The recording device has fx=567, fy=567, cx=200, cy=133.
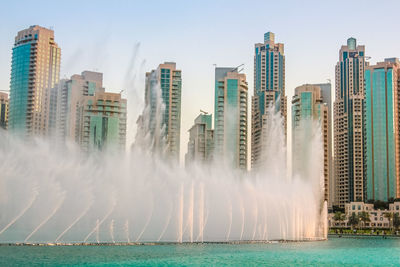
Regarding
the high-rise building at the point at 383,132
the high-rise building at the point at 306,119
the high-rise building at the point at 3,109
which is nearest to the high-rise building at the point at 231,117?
the high-rise building at the point at 306,119

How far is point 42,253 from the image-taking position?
168ft

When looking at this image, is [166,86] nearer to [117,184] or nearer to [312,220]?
[312,220]

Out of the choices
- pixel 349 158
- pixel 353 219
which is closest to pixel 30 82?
pixel 353 219

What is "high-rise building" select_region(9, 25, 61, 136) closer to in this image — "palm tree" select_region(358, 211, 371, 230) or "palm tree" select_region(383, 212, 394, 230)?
"palm tree" select_region(358, 211, 371, 230)

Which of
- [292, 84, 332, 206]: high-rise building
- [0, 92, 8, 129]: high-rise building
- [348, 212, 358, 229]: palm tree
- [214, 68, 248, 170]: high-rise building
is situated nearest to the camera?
[214, 68, 248, 170]: high-rise building

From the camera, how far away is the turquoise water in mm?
46931

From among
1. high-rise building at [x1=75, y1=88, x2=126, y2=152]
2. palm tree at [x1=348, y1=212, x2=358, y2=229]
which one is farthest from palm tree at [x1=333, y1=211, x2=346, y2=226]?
high-rise building at [x1=75, y1=88, x2=126, y2=152]

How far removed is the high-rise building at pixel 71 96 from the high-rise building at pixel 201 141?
31.0m

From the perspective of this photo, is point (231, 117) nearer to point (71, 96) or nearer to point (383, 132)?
point (71, 96)

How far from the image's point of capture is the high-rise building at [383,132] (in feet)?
575

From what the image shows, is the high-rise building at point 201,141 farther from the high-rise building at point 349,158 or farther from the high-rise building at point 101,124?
the high-rise building at point 349,158

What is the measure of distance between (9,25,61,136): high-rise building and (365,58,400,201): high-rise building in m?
99.1

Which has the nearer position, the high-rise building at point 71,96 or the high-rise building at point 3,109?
the high-rise building at point 71,96

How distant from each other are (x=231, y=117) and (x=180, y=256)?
75.6 m
